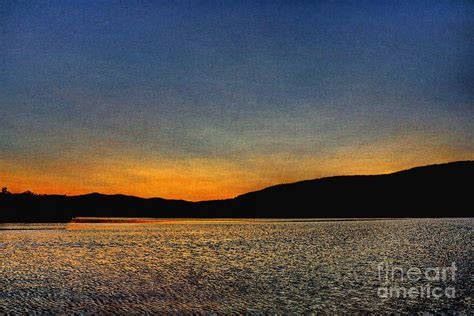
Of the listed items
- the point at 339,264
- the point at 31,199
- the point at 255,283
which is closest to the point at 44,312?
the point at 255,283

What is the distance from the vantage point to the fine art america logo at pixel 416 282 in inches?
840

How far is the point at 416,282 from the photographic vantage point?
24.8 meters

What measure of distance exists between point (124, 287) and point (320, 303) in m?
11.0

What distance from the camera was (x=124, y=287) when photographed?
946 inches

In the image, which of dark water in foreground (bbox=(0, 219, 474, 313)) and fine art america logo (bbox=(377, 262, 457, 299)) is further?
fine art america logo (bbox=(377, 262, 457, 299))

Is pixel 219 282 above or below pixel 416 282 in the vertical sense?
below

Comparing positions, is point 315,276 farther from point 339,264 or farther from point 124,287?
point 124,287

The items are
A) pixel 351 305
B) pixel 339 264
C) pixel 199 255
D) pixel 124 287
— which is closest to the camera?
pixel 351 305

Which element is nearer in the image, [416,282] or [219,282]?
[416,282]

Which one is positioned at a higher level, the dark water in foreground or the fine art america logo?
the fine art america logo

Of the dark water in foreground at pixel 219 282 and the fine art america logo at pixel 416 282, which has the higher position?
the fine art america logo at pixel 416 282

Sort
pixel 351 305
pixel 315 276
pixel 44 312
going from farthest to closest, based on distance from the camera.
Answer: pixel 315 276
pixel 351 305
pixel 44 312

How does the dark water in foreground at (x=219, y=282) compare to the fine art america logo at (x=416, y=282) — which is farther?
the fine art america logo at (x=416, y=282)

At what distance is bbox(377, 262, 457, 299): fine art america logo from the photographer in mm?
21336
